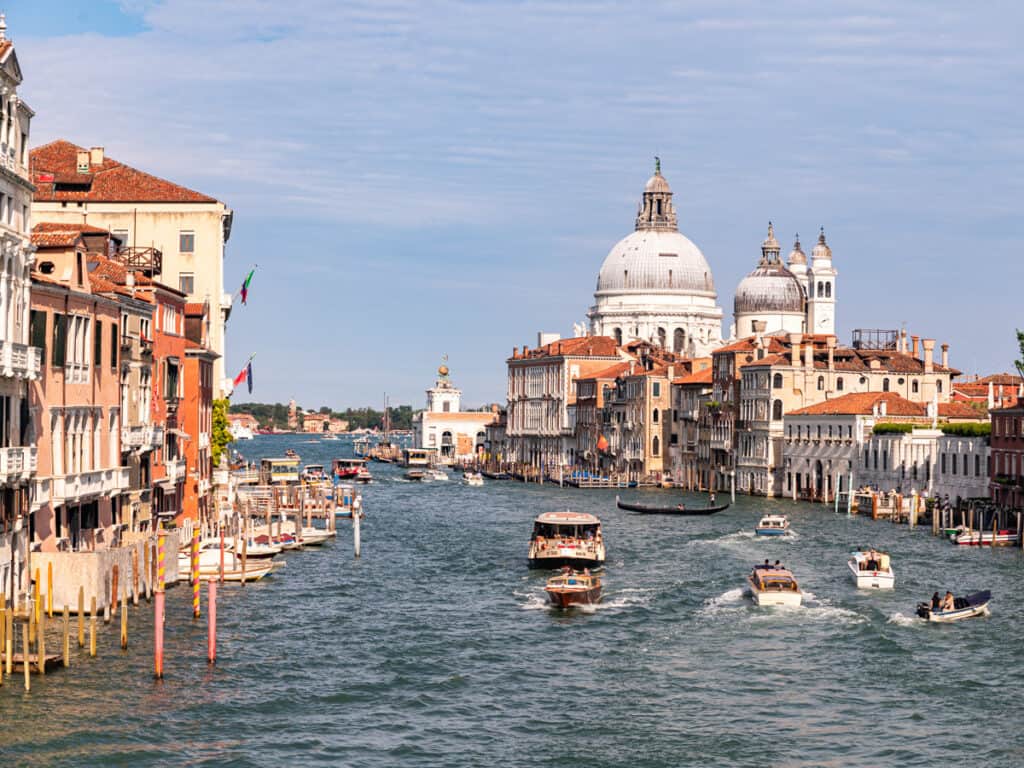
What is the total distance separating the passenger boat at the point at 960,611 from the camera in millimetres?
42250

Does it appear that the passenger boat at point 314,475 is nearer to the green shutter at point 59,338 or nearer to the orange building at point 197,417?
the orange building at point 197,417

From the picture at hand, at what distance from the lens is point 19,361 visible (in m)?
33.4

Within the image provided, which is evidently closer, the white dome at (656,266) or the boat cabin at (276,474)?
the boat cabin at (276,474)

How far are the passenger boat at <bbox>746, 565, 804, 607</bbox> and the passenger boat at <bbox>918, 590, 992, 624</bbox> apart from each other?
3315 mm

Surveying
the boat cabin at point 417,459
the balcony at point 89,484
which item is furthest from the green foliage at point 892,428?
the boat cabin at point 417,459

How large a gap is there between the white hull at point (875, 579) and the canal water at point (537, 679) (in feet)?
2.44

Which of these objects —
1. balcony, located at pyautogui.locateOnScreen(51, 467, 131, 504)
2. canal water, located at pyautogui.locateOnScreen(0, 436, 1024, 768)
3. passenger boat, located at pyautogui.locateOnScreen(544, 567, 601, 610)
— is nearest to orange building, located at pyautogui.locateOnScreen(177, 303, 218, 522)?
canal water, located at pyautogui.locateOnScreen(0, 436, 1024, 768)

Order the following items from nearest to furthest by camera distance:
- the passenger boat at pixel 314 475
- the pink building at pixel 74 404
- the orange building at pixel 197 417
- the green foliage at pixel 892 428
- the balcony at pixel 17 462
A: the balcony at pixel 17 462 → the pink building at pixel 74 404 → the orange building at pixel 197 417 → the green foliage at pixel 892 428 → the passenger boat at pixel 314 475

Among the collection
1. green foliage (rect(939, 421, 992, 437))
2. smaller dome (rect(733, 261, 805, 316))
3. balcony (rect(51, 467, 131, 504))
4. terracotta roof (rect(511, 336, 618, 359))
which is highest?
smaller dome (rect(733, 261, 805, 316))

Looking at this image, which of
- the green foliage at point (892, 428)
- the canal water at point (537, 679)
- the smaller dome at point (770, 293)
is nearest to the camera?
the canal water at point (537, 679)

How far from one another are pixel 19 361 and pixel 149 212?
35.0 m

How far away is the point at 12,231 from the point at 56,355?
3552 mm

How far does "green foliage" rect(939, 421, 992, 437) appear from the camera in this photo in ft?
246

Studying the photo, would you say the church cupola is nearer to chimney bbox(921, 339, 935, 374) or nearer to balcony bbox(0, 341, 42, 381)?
chimney bbox(921, 339, 935, 374)
